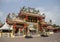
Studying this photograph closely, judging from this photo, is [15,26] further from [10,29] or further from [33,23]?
[33,23]

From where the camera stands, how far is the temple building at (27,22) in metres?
5.27

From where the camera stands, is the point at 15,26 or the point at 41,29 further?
the point at 41,29

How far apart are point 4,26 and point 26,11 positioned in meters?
0.86

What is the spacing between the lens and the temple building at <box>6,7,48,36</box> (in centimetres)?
527

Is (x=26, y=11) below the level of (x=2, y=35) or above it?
above

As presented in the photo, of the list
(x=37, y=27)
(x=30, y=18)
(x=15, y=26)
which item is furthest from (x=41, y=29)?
(x=15, y=26)

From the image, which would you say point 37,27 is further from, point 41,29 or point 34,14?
point 34,14

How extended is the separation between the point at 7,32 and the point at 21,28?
20.8 inches

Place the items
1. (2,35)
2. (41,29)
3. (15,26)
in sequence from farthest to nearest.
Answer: (41,29), (15,26), (2,35)

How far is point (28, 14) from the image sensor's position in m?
5.48

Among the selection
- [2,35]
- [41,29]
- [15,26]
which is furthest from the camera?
[41,29]

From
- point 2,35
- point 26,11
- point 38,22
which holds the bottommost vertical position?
point 2,35

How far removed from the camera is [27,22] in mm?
5516

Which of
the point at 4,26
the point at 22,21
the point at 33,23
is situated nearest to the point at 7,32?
the point at 4,26
